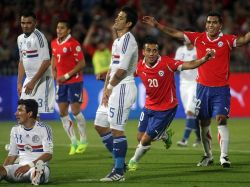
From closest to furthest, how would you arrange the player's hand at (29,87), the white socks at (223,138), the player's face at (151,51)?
the player's face at (151,51)
the white socks at (223,138)
the player's hand at (29,87)

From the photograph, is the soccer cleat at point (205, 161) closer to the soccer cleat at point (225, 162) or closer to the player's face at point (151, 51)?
the soccer cleat at point (225, 162)

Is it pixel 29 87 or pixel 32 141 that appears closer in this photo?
pixel 32 141

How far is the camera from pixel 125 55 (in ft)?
37.1

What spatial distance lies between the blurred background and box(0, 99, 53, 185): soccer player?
11.5 meters

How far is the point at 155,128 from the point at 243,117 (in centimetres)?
1149

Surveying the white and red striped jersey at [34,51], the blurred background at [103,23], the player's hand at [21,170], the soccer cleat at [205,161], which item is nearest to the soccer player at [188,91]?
the soccer cleat at [205,161]

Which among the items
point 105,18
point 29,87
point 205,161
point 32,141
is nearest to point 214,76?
point 205,161

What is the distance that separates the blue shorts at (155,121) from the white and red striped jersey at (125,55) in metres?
1.54

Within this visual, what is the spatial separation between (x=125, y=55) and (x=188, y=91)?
22.3 ft

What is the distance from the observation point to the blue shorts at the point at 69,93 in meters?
16.1

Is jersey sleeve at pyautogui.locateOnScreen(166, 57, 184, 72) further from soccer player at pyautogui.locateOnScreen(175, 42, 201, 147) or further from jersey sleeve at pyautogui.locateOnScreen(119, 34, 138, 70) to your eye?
soccer player at pyautogui.locateOnScreen(175, 42, 201, 147)

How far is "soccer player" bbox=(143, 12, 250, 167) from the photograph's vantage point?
1324cm

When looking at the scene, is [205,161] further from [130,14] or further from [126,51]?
[130,14]

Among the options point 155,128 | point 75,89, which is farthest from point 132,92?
point 75,89
